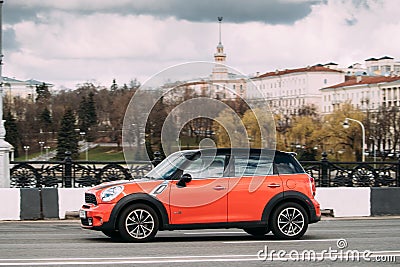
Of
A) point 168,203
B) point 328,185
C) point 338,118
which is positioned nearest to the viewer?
point 168,203

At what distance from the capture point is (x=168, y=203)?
14.7 meters

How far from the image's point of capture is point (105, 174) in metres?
24.2

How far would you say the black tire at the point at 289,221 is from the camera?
1517cm

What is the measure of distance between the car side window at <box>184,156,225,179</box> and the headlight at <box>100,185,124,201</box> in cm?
124

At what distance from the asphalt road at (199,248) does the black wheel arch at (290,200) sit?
430 millimetres

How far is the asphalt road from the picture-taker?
12.0m

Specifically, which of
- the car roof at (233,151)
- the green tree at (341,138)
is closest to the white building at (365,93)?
the green tree at (341,138)

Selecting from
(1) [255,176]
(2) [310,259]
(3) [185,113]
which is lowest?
(2) [310,259]

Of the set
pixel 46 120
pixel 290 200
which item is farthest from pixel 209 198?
pixel 46 120

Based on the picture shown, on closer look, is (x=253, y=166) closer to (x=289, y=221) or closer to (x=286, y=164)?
(x=286, y=164)

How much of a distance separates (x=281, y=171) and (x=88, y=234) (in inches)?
157

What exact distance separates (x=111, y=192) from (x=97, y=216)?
1.58 ft

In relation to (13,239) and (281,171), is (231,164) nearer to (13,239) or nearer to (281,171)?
(281,171)

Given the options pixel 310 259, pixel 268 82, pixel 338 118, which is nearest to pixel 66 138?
pixel 338 118
